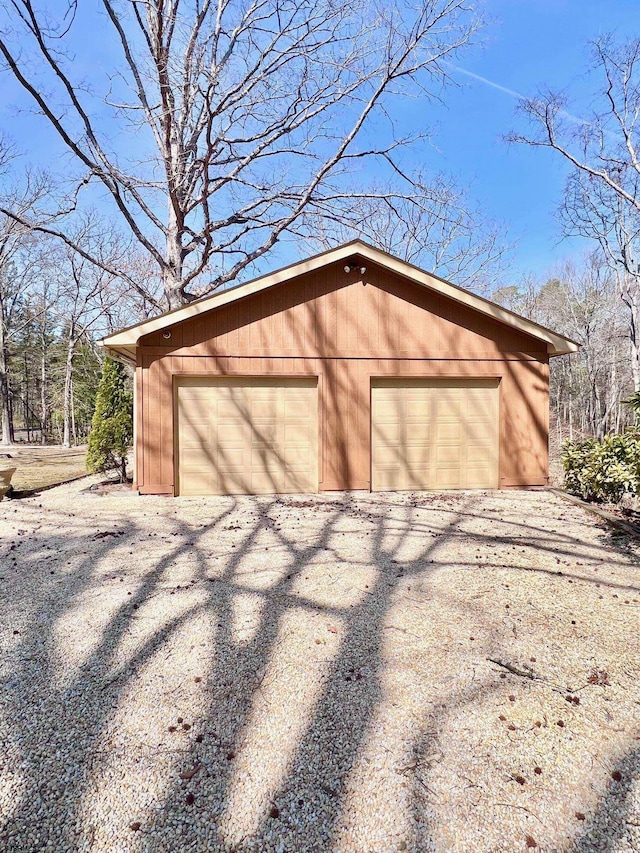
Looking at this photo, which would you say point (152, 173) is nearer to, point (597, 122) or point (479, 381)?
point (479, 381)

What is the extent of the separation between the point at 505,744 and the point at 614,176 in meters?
19.6

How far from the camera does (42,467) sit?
537 inches

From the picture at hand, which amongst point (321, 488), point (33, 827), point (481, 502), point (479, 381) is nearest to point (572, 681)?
point (33, 827)

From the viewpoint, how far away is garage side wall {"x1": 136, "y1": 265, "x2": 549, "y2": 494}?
26.2 ft

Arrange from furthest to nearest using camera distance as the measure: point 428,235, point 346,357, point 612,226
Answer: point 612,226, point 428,235, point 346,357

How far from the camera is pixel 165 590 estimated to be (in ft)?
13.0

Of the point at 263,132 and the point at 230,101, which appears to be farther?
the point at 263,132

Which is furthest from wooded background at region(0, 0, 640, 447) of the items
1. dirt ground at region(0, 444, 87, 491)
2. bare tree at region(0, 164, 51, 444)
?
dirt ground at region(0, 444, 87, 491)

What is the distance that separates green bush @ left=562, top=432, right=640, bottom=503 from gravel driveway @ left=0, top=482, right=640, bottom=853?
119 cm

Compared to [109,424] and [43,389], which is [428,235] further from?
[43,389]

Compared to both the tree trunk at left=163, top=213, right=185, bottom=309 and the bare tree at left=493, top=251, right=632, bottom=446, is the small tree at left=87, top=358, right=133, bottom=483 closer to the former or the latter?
the tree trunk at left=163, top=213, right=185, bottom=309

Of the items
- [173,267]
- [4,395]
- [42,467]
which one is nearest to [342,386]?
[173,267]

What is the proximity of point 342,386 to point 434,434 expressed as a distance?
1.99 m

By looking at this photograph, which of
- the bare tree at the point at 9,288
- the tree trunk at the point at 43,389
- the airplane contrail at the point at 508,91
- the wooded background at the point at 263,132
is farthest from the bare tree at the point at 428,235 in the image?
the tree trunk at the point at 43,389
